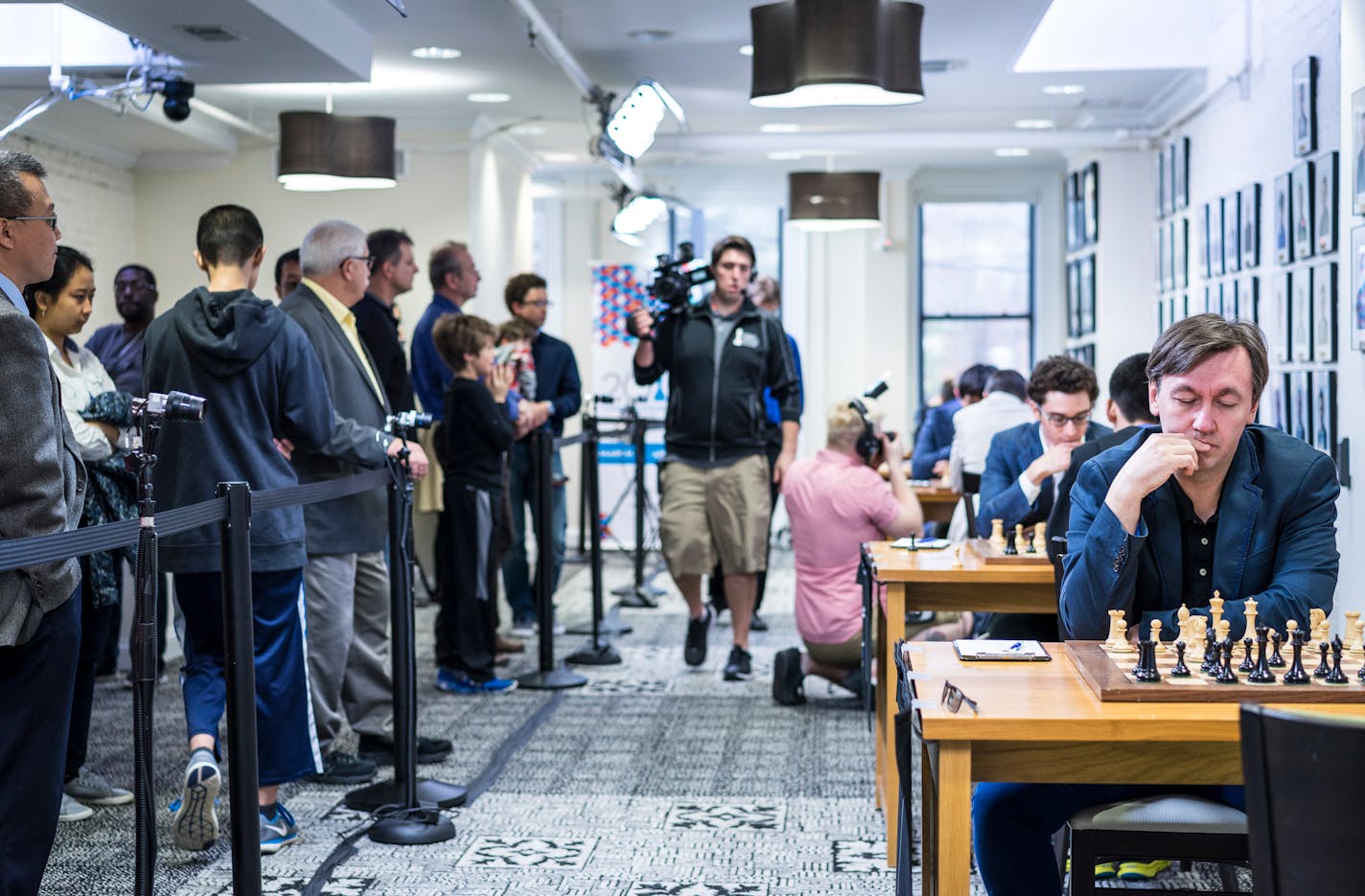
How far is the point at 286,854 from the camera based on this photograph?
3736 mm

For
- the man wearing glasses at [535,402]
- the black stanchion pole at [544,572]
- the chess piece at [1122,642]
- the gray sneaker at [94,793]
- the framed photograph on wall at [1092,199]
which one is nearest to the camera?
the chess piece at [1122,642]

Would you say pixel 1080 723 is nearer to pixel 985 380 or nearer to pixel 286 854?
pixel 286 854

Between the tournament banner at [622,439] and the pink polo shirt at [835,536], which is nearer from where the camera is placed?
the pink polo shirt at [835,536]

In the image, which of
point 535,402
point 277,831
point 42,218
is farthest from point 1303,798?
point 535,402

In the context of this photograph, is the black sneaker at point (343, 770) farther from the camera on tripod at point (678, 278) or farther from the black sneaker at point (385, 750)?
the camera on tripod at point (678, 278)

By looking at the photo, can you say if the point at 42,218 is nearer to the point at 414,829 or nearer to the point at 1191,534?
the point at 414,829

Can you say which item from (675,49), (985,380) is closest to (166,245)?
(675,49)

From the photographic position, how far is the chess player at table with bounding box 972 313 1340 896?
2455mm

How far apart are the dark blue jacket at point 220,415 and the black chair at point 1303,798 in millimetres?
2596

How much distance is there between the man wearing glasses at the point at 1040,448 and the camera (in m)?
4.22

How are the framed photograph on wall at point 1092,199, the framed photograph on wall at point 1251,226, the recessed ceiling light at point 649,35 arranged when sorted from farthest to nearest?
the framed photograph on wall at point 1092,199, the recessed ceiling light at point 649,35, the framed photograph on wall at point 1251,226

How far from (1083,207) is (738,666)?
230 inches

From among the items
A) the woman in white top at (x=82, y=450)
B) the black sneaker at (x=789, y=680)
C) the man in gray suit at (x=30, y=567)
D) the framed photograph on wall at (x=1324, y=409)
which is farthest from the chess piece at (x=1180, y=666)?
the framed photograph on wall at (x=1324, y=409)

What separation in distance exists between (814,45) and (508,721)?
242cm
